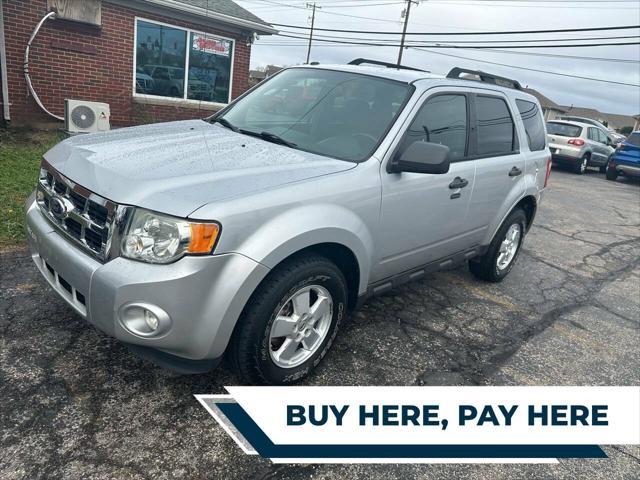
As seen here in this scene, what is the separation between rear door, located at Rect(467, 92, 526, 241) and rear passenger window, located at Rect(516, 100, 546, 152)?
27 cm

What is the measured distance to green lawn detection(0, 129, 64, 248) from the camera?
4.61 meters

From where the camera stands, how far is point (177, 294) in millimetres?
2176

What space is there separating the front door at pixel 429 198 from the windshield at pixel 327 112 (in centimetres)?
20

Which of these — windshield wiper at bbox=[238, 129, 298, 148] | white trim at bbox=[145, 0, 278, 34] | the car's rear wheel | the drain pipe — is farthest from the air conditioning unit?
the car's rear wheel

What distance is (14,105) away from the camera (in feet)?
28.6

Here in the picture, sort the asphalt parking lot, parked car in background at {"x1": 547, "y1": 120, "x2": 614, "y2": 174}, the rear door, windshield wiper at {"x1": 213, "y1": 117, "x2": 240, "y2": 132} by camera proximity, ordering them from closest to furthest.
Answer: the asphalt parking lot < windshield wiper at {"x1": 213, "y1": 117, "x2": 240, "y2": 132} < the rear door < parked car in background at {"x1": 547, "y1": 120, "x2": 614, "y2": 174}

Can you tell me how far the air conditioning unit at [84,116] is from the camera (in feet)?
27.0

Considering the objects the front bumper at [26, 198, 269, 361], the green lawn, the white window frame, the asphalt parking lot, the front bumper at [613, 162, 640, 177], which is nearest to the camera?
the front bumper at [26, 198, 269, 361]

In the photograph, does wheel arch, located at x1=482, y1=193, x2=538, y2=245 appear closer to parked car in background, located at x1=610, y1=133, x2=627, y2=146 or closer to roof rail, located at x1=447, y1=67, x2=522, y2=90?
roof rail, located at x1=447, y1=67, x2=522, y2=90

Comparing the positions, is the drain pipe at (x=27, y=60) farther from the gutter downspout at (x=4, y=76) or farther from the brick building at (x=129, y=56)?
the gutter downspout at (x=4, y=76)

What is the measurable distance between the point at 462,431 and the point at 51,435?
2081mm

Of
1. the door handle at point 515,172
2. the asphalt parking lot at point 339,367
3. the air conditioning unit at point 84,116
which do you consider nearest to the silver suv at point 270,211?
the door handle at point 515,172

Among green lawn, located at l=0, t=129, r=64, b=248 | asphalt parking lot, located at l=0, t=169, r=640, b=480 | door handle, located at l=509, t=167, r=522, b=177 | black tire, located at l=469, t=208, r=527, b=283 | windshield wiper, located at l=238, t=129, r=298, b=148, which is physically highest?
windshield wiper, located at l=238, t=129, r=298, b=148

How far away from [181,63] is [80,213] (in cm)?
914
